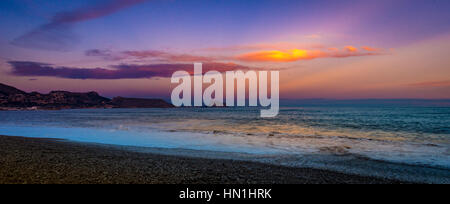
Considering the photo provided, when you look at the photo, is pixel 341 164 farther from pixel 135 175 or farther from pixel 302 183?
pixel 135 175

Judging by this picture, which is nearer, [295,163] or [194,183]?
[194,183]
